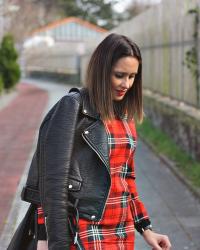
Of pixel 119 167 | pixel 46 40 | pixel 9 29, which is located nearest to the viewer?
pixel 119 167

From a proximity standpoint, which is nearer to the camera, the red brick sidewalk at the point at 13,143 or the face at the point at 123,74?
the face at the point at 123,74

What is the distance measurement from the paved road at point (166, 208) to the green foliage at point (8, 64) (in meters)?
20.4

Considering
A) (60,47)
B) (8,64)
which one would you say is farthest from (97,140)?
(60,47)

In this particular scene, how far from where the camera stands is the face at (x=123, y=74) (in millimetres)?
2510

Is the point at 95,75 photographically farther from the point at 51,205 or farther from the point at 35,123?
the point at 35,123

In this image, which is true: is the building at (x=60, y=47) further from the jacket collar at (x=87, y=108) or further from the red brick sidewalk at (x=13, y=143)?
the jacket collar at (x=87, y=108)

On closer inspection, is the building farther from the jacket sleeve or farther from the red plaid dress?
the jacket sleeve

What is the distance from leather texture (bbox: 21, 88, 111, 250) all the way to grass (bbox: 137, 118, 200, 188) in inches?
206

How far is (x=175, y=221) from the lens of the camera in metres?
6.30

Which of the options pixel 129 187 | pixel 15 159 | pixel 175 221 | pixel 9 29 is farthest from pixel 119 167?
pixel 9 29

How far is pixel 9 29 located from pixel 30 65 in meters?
20.1

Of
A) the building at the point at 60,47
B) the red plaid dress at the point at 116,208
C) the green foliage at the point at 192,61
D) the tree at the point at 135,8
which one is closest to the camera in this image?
the red plaid dress at the point at 116,208

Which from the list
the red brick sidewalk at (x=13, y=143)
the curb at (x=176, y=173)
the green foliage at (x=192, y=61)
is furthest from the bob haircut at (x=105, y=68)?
the green foliage at (x=192, y=61)

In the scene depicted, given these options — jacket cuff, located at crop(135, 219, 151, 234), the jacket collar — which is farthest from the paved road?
the jacket collar
